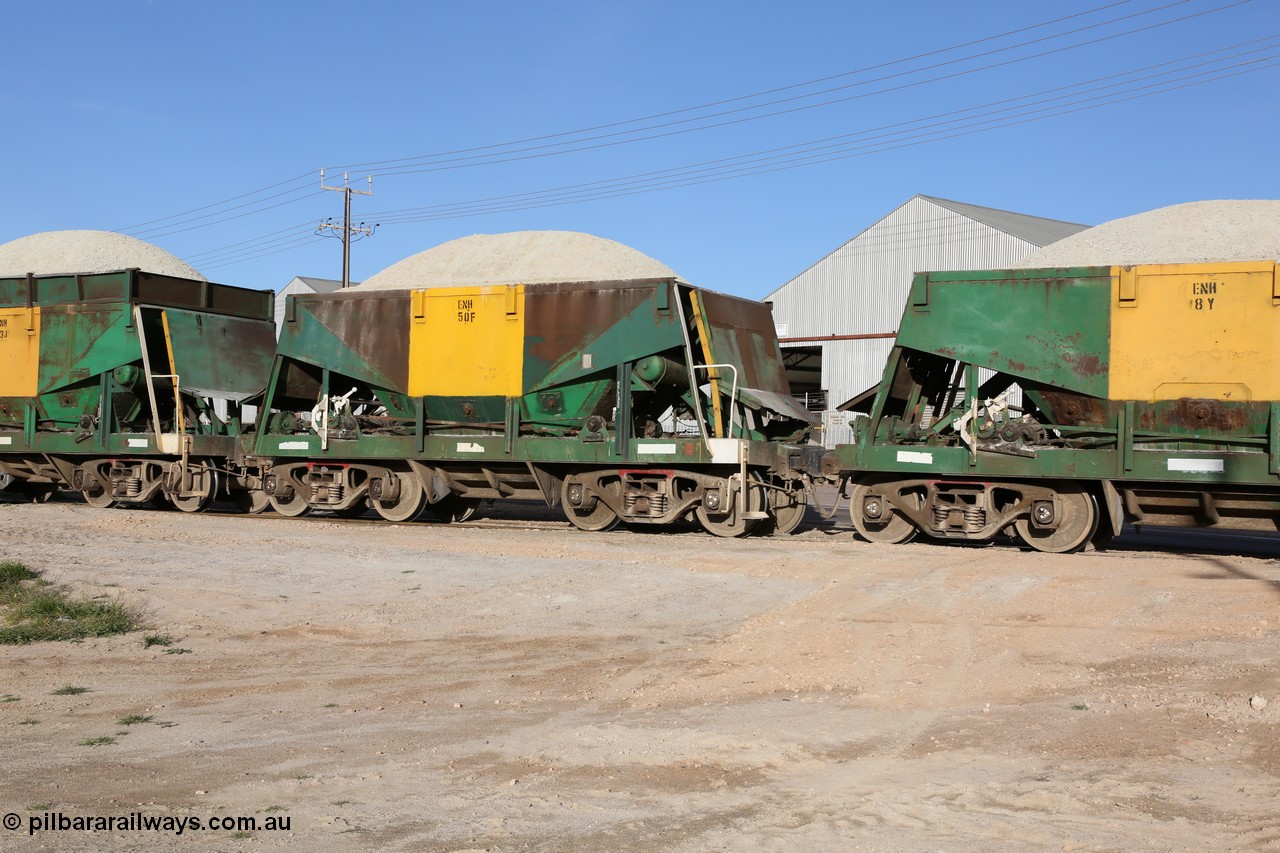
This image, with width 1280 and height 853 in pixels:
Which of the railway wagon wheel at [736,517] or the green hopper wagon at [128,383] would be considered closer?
the railway wagon wheel at [736,517]

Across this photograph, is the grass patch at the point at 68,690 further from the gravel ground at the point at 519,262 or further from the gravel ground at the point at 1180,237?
the gravel ground at the point at 519,262

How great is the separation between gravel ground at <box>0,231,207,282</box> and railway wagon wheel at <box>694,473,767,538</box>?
39.1 m

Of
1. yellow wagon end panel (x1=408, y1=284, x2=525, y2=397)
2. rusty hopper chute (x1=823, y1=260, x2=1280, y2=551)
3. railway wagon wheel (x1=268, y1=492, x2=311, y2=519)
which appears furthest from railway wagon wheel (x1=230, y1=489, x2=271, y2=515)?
rusty hopper chute (x1=823, y1=260, x2=1280, y2=551)

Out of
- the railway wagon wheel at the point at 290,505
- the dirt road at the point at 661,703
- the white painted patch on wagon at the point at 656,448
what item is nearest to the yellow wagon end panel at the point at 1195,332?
the dirt road at the point at 661,703

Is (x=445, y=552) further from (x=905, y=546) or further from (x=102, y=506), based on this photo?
(x=102, y=506)

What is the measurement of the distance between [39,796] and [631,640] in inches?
182

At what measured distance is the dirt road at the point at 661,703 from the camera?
4801 mm

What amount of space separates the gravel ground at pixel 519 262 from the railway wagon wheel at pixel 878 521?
1643 inches

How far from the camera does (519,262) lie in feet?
202

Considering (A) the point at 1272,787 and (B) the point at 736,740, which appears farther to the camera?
(B) the point at 736,740

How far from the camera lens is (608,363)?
15883mm

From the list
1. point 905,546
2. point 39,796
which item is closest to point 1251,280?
point 905,546

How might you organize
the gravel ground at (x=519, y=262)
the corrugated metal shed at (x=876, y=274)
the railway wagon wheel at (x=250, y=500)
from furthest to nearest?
the gravel ground at (x=519, y=262) → the corrugated metal shed at (x=876, y=274) → the railway wagon wheel at (x=250, y=500)

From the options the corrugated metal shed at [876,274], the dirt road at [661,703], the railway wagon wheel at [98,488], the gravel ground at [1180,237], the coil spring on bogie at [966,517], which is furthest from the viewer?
the gravel ground at [1180,237]
